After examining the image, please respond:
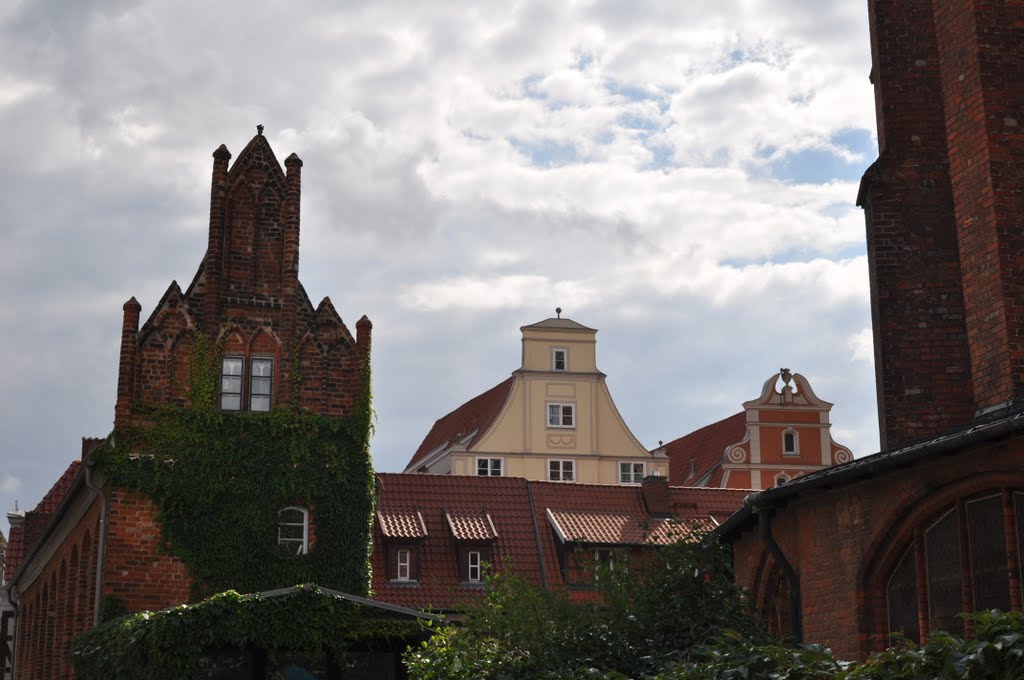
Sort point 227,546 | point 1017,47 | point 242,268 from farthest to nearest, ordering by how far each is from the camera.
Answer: point 242,268
point 227,546
point 1017,47

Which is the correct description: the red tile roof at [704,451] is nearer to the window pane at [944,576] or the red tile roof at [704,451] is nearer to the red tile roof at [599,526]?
the red tile roof at [599,526]

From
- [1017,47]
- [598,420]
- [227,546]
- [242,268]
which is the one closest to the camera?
[1017,47]

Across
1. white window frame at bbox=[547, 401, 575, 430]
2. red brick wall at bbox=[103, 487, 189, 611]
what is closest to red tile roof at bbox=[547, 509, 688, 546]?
white window frame at bbox=[547, 401, 575, 430]

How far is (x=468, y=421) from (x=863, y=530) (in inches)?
1772

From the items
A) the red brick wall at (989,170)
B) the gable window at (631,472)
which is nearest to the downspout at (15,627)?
the gable window at (631,472)

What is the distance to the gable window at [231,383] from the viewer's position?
27.6 metres

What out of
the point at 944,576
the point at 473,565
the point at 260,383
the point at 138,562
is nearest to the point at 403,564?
the point at 473,565

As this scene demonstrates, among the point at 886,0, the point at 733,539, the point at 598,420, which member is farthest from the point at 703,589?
the point at 598,420

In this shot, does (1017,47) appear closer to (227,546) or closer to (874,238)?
(874,238)

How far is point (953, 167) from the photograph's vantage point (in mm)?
16250

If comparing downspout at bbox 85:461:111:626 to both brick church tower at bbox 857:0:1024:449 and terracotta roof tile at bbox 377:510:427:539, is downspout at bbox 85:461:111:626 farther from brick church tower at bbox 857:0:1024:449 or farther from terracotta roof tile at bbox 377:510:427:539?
brick church tower at bbox 857:0:1024:449

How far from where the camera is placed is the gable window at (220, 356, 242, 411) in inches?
1087

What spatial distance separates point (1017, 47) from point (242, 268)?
1744 cm

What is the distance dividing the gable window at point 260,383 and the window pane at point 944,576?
16902mm
